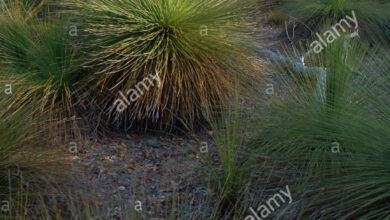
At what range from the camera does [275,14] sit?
745cm

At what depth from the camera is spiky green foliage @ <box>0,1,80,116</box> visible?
3.56 meters

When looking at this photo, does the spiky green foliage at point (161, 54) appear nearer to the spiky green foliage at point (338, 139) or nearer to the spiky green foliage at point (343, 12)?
the spiky green foliage at point (338, 139)

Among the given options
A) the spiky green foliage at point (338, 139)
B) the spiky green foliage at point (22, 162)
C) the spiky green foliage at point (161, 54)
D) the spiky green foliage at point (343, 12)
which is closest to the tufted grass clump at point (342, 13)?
the spiky green foliage at point (343, 12)

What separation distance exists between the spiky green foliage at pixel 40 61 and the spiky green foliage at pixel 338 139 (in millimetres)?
1708

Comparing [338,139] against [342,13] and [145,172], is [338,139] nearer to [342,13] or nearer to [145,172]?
[145,172]

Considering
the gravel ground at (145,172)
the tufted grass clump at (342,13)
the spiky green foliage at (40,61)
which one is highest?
the tufted grass clump at (342,13)

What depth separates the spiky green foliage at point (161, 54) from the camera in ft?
11.5

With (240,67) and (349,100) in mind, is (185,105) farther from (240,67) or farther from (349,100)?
(349,100)

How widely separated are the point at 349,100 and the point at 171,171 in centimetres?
134

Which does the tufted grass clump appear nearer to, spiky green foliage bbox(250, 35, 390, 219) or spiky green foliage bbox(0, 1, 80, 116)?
spiky green foliage bbox(250, 35, 390, 219)

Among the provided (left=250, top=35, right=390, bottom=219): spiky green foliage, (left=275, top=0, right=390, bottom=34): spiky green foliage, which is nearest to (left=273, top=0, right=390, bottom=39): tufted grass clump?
(left=275, top=0, right=390, bottom=34): spiky green foliage

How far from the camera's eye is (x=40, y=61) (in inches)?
147

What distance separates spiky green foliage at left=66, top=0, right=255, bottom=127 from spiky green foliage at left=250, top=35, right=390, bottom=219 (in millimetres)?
736

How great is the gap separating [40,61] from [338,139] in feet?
8.27
